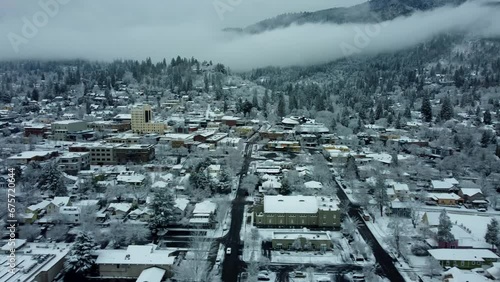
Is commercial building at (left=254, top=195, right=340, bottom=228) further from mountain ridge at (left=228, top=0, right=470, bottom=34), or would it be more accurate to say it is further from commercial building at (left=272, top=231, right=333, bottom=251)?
mountain ridge at (left=228, top=0, right=470, bottom=34)

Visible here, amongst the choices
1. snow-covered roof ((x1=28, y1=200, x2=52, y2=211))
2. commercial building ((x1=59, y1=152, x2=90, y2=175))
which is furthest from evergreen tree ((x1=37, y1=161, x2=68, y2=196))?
commercial building ((x1=59, y1=152, x2=90, y2=175))

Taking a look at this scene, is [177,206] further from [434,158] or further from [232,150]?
[434,158]

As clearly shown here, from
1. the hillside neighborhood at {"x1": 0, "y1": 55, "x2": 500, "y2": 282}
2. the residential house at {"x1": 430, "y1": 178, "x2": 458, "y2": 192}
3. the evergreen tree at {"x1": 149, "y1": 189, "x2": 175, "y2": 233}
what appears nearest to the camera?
the hillside neighborhood at {"x1": 0, "y1": 55, "x2": 500, "y2": 282}

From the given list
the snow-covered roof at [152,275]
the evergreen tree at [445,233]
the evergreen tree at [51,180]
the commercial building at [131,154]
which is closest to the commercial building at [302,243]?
the evergreen tree at [445,233]

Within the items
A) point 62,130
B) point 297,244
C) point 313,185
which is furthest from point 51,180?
point 62,130

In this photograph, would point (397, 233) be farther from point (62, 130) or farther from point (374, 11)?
point (374, 11)

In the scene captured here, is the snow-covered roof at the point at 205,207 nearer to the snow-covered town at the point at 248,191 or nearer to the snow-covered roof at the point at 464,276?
the snow-covered town at the point at 248,191

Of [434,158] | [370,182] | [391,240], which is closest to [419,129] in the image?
[434,158]
